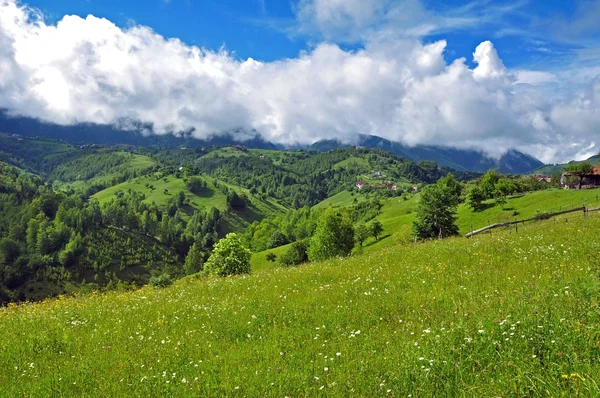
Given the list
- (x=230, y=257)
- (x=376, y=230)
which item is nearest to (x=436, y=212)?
(x=230, y=257)

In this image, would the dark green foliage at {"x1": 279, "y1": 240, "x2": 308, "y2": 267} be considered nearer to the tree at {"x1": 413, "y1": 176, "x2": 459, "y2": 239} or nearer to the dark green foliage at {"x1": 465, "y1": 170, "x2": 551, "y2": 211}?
the dark green foliage at {"x1": 465, "y1": 170, "x2": 551, "y2": 211}

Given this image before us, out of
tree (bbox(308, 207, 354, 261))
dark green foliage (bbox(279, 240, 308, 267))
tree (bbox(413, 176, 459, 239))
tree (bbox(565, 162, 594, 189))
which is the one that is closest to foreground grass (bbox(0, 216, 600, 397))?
tree (bbox(413, 176, 459, 239))

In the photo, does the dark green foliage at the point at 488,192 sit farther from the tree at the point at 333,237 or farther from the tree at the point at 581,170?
the tree at the point at 333,237

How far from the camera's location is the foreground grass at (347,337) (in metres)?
6.24

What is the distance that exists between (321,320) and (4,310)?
624 inches

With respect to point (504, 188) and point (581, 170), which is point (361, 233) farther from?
point (581, 170)

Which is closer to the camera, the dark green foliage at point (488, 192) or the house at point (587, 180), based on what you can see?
the dark green foliage at point (488, 192)

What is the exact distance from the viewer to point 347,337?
899 cm

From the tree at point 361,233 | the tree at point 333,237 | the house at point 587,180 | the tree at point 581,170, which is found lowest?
the tree at point 361,233

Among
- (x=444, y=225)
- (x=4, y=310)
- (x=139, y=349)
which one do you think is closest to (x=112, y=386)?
(x=139, y=349)

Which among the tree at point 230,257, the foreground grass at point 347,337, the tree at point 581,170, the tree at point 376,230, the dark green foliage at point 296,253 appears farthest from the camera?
the tree at point 376,230

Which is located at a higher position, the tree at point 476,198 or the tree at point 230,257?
the tree at point 476,198

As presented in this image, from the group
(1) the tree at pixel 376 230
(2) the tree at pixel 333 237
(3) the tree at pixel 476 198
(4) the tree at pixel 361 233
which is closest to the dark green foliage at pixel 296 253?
(4) the tree at pixel 361 233

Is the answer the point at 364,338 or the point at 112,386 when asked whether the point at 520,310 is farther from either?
the point at 112,386
